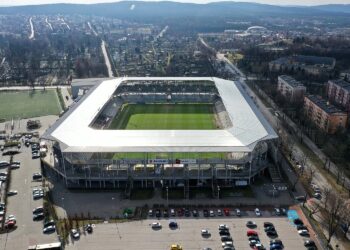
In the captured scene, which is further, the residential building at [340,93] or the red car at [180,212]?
the residential building at [340,93]

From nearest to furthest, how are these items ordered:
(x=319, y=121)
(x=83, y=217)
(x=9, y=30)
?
(x=83, y=217), (x=319, y=121), (x=9, y=30)

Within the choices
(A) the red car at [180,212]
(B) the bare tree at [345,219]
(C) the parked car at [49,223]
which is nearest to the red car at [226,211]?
(A) the red car at [180,212]

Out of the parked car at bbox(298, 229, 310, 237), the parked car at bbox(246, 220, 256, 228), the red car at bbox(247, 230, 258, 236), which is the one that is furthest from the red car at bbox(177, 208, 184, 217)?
the parked car at bbox(298, 229, 310, 237)

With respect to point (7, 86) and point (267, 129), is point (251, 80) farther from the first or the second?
point (7, 86)

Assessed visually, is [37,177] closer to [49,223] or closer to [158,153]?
[49,223]

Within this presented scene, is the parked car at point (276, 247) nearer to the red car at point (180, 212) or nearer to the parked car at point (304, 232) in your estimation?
the parked car at point (304, 232)

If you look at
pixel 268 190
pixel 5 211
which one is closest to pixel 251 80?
pixel 268 190

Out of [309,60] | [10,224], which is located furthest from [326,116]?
[309,60]
